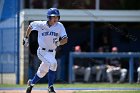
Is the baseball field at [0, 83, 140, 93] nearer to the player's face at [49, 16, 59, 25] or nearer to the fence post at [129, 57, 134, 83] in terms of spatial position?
the player's face at [49, 16, 59, 25]

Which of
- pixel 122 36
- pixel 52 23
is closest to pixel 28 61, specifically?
pixel 122 36

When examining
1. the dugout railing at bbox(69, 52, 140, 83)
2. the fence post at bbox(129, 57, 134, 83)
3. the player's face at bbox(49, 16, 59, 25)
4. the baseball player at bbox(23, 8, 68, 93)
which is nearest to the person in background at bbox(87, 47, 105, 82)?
the dugout railing at bbox(69, 52, 140, 83)

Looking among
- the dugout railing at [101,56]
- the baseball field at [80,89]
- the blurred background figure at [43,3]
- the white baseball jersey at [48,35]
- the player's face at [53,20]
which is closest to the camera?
the player's face at [53,20]

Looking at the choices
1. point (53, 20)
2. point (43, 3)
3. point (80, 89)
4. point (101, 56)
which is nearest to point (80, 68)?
point (101, 56)

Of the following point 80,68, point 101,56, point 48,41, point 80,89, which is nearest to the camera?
point 48,41

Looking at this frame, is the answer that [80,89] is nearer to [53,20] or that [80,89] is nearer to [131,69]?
[53,20]

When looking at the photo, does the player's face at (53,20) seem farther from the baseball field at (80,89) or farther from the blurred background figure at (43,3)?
the blurred background figure at (43,3)

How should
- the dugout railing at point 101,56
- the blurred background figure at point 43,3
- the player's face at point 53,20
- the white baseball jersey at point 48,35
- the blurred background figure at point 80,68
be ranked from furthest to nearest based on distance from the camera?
the blurred background figure at point 43,3 < the blurred background figure at point 80,68 < the dugout railing at point 101,56 < the white baseball jersey at point 48,35 < the player's face at point 53,20

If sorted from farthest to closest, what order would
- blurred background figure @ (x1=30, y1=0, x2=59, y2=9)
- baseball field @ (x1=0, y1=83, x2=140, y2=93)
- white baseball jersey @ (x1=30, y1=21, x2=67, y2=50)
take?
blurred background figure @ (x1=30, y1=0, x2=59, y2=9) < baseball field @ (x1=0, y1=83, x2=140, y2=93) < white baseball jersey @ (x1=30, y1=21, x2=67, y2=50)

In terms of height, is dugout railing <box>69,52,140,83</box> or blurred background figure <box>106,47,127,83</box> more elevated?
dugout railing <box>69,52,140,83</box>

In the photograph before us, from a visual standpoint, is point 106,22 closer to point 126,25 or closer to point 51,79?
point 126,25

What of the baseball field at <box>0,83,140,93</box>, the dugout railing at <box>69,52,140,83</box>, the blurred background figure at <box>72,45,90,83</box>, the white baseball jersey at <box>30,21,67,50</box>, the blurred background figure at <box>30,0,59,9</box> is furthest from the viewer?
the blurred background figure at <box>30,0,59,9</box>

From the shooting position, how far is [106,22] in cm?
1825

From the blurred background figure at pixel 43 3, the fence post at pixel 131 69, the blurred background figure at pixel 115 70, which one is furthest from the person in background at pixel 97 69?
the blurred background figure at pixel 43 3
